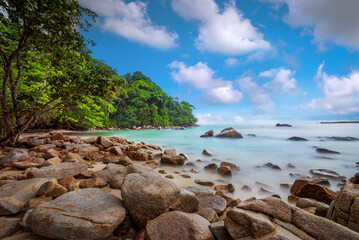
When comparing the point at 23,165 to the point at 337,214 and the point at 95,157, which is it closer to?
the point at 95,157

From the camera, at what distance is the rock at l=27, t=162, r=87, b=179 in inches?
131

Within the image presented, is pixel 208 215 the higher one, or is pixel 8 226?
pixel 8 226

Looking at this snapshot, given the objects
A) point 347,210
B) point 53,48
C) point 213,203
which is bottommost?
point 213,203

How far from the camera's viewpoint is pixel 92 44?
5.87 metres

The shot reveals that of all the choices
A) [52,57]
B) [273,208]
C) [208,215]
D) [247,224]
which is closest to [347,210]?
[273,208]

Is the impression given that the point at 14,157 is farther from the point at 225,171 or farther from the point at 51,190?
the point at 225,171

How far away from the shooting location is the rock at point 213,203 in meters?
2.80

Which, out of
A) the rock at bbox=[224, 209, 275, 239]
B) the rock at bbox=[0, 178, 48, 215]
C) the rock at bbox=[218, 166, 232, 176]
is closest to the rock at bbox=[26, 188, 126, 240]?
the rock at bbox=[0, 178, 48, 215]

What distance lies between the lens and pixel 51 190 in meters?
2.52

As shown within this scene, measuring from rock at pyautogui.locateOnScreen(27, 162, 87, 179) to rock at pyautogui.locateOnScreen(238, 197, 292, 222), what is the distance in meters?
4.11

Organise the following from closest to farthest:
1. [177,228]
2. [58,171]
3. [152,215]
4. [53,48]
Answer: [177,228] → [152,215] → [58,171] → [53,48]

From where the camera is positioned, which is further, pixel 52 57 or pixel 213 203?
pixel 52 57

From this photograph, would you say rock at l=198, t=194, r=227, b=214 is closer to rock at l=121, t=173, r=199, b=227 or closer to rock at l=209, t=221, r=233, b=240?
rock at l=121, t=173, r=199, b=227

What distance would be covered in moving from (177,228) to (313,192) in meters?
3.95
